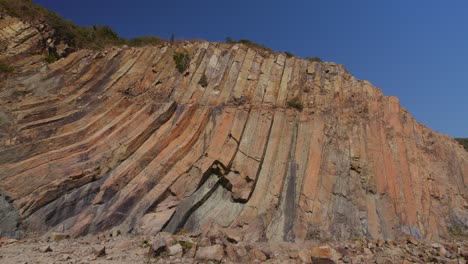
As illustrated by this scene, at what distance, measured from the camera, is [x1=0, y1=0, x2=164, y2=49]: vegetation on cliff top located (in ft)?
67.6

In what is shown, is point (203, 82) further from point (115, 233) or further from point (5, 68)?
point (5, 68)

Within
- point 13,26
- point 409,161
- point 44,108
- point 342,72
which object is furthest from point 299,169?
point 13,26

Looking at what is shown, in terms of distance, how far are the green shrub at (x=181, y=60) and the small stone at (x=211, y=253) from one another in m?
10.4

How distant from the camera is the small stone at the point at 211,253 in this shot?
10.6 m

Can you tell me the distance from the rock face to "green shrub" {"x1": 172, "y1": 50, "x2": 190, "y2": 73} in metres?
0.32

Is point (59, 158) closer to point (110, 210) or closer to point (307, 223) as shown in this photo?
point (110, 210)

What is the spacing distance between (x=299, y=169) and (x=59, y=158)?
31.4 ft

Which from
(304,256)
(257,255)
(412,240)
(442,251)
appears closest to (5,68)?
(257,255)

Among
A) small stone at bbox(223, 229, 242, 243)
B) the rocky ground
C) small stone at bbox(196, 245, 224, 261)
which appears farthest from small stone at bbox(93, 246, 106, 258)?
small stone at bbox(223, 229, 242, 243)

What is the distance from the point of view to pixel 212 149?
1535 cm

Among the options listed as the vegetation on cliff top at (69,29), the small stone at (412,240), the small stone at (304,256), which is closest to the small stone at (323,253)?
the small stone at (304,256)

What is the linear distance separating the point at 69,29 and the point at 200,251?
17.4 metres

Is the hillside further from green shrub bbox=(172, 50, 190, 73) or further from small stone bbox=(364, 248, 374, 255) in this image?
small stone bbox=(364, 248, 374, 255)

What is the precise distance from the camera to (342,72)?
1988 centimetres
